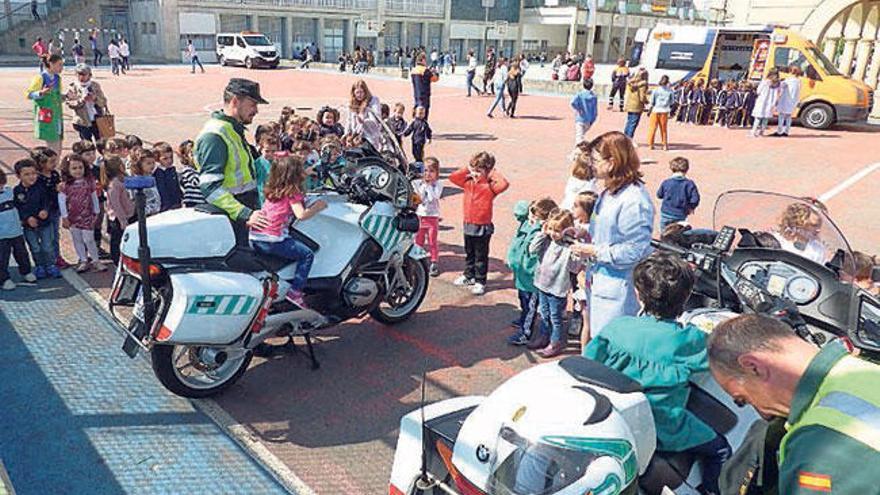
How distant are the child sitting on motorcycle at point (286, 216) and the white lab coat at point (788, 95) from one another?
15.9 metres

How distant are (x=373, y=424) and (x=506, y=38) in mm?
60990

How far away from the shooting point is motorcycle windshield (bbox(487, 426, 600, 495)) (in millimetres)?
2090

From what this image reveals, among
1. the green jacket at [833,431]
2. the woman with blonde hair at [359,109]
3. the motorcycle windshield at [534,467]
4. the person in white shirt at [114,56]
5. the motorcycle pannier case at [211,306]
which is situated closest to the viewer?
the green jacket at [833,431]

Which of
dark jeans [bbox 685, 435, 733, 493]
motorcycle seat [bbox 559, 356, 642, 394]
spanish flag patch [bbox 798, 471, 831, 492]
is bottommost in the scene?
dark jeans [bbox 685, 435, 733, 493]

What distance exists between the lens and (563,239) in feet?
16.1

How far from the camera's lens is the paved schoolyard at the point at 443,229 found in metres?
4.12

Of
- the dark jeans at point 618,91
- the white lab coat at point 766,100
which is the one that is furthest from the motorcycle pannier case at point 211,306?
the dark jeans at point 618,91

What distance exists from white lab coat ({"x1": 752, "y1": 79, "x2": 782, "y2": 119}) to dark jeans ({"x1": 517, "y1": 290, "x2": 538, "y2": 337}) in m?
14.2

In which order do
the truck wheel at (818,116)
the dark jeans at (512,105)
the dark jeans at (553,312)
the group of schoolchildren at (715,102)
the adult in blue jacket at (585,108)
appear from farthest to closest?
the dark jeans at (512,105) < the group of schoolchildren at (715,102) < the truck wheel at (818,116) < the adult in blue jacket at (585,108) < the dark jeans at (553,312)

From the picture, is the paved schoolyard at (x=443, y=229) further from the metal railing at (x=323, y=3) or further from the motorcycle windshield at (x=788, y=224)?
the metal railing at (x=323, y=3)

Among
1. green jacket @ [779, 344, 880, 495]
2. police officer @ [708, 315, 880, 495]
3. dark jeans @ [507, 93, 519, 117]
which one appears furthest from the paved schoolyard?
green jacket @ [779, 344, 880, 495]

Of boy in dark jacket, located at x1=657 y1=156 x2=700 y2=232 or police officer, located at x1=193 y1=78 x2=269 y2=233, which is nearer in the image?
police officer, located at x1=193 y1=78 x2=269 y2=233

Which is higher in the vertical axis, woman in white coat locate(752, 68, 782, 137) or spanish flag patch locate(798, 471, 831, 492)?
woman in white coat locate(752, 68, 782, 137)

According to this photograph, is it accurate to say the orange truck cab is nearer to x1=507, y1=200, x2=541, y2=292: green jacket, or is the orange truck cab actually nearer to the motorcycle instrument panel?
x1=507, y1=200, x2=541, y2=292: green jacket
